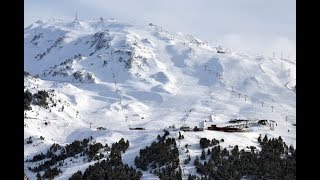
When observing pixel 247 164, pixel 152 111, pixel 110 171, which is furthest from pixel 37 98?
pixel 247 164

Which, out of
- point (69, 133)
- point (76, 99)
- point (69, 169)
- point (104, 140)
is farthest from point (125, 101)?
point (69, 169)

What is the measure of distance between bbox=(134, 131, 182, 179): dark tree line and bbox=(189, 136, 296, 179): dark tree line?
3381 millimetres

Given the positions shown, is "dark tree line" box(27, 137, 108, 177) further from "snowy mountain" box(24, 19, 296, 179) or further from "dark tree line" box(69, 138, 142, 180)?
"dark tree line" box(69, 138, 142, 180)

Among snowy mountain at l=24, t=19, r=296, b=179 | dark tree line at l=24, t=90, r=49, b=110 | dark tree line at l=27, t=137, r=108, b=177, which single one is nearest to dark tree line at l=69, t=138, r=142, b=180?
snowy mountain at l=24, t=19, r=296, b=179

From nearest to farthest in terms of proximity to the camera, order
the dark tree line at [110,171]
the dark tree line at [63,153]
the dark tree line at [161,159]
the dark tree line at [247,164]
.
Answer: the dark tree line at [247,164] < the dark tree line at [161,159] < the dark tree line at [110,171] < the dark tree line at [63,153]

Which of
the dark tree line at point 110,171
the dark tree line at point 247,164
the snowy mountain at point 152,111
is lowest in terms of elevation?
the dark tree line at point 110,171

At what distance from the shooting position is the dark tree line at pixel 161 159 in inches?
2940

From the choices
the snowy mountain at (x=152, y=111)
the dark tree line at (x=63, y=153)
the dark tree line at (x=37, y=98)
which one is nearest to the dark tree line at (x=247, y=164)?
the snowy mountain at (x=152, y=111)

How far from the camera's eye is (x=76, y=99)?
543ft

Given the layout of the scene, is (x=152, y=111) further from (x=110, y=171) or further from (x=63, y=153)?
(x=110, y=171)

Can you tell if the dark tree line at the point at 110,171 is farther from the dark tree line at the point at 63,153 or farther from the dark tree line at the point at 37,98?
the dark tree line at the point at 37,98

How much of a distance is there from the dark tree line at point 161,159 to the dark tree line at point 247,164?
11.1 feet

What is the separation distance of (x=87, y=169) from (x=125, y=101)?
9388 cm

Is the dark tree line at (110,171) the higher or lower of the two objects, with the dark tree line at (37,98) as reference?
lower
